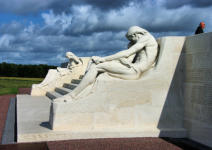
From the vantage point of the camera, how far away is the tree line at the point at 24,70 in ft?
120

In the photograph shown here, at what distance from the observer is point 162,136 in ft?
19.5

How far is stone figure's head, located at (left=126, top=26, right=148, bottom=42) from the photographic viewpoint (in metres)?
6.48

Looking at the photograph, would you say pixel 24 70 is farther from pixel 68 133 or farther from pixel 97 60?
pixel 68 133

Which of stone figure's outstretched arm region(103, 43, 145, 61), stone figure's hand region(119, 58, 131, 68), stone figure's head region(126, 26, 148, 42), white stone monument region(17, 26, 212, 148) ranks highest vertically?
stone figure's head region(126, 26, 148, 42)

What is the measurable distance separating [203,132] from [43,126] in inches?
133

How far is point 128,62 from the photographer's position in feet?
20.2

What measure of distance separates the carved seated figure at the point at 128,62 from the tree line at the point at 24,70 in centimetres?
3140

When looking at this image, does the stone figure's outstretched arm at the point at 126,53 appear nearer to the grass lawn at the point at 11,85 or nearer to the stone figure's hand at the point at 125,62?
the stone figure's hand at the point at 125,62

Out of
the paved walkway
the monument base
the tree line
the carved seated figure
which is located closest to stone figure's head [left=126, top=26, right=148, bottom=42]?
the carved seated figure

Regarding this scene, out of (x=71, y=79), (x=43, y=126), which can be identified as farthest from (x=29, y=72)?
(x=43, y=126)

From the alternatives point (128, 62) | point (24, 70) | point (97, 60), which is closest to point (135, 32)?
point (128, 62)

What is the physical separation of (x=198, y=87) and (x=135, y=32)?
1.99m

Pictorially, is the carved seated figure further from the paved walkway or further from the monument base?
the paved walkway

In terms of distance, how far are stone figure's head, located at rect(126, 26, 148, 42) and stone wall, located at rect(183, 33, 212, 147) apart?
108cm
